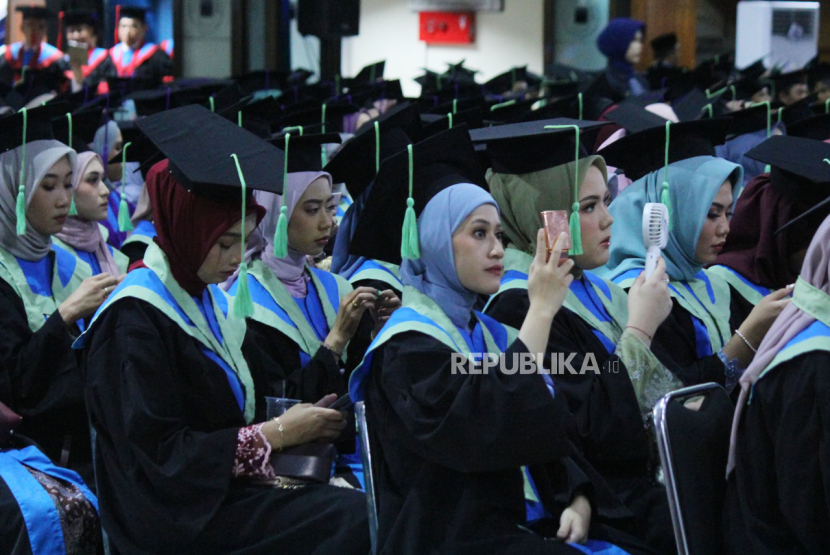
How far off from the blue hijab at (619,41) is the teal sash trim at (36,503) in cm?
837

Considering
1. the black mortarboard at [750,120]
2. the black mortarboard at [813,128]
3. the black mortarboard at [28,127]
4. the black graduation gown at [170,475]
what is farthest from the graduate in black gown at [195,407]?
the black mortarboard at [750,120]

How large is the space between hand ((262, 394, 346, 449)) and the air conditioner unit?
1129 cm

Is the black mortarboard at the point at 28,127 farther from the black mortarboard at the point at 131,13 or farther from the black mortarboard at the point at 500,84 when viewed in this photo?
the black mortarboard at the point at 131,13

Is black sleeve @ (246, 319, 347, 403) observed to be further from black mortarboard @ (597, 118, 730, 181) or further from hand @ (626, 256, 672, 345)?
black mortarboard @ (597, 118, 730, 181)

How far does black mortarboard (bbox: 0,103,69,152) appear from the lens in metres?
3.73

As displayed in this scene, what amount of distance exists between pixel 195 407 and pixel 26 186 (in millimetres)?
1348

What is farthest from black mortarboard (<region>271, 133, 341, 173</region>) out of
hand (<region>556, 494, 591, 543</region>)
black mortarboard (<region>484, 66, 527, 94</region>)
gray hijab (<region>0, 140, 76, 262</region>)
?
black mortarboard (<region>484, 66, 527, 94</region>)

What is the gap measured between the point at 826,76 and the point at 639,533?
8.72m

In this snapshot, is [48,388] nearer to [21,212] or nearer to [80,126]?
[21,212]

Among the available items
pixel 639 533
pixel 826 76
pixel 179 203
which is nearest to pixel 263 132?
pixel 179 203

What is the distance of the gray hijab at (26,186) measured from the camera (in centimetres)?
361

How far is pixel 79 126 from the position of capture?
15.7 ft

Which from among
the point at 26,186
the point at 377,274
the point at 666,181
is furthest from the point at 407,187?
the point at 26,186

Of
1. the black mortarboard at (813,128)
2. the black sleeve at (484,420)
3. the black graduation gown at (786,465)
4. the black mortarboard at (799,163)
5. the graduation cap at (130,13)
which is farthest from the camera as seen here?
the graduation cap at (130,13)
